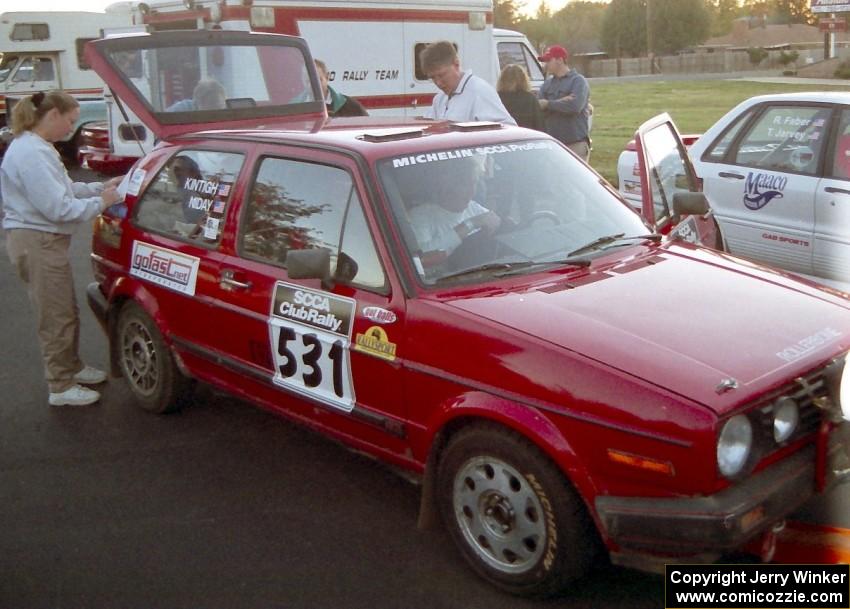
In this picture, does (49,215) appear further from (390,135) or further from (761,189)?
(761,189)

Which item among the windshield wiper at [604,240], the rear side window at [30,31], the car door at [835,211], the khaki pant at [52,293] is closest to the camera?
the windshield wiper at [604,240]

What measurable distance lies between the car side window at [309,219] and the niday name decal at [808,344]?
5.08ft

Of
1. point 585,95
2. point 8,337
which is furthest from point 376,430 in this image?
point 585,95

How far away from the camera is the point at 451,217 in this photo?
4066 mm

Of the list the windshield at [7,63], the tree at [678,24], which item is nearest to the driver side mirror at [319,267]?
the windshield at [7,63]

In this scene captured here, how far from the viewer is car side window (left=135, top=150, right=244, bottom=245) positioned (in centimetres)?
484

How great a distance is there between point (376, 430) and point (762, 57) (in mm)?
58442

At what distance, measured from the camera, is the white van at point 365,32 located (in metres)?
10.9

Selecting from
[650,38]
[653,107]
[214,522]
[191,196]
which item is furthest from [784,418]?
[650,38]

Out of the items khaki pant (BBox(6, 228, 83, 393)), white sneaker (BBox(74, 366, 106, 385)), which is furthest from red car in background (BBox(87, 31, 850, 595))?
white sneaker (BBox(74, 366, 106, 385))

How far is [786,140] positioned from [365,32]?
251 inches

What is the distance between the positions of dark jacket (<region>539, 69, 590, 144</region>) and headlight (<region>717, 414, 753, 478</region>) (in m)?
7.14

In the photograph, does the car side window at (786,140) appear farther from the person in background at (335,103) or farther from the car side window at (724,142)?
the person in background at (335,103)

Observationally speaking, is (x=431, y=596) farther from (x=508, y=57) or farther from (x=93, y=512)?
(x=508, y=57)
